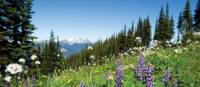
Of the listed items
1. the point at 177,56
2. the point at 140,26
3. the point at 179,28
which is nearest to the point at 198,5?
the point at 179,28

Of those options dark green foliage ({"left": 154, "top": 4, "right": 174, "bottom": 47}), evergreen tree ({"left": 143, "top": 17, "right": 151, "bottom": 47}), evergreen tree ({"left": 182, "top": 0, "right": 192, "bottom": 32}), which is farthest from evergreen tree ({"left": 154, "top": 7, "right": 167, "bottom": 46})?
evergreen tree ({"left": 143, "top": 17, "right": 151, "bottom": 47})

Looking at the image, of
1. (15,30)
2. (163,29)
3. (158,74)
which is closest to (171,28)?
(163,29)

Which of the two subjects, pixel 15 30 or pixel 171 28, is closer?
pixel 15 30

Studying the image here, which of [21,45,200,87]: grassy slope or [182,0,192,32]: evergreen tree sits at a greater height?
[182,0,192,32]: evergreen tree

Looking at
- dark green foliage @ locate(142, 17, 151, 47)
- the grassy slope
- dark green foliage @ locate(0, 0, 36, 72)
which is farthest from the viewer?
dark green foliage @ locate(142, 17, 151, 47)

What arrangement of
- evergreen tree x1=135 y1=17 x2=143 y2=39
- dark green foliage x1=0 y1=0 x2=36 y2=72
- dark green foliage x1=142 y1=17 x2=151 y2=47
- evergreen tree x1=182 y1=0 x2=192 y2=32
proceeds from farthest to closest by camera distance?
evergreen tree x1=135 y1=17 x2=143 y2=39 → dark green foliage x1=142 y1=17 x2=151 y2=47 → evergreen tree x1=182 y1=0 x2=192 y2=32 → dark green foliage x1=0 y1=0 x2=36 y2=72

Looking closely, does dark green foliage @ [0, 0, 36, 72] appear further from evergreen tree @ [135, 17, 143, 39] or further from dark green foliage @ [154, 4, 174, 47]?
evergreen tree @ [135, 17, 143, 39]

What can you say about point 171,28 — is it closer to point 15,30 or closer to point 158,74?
point 15,30

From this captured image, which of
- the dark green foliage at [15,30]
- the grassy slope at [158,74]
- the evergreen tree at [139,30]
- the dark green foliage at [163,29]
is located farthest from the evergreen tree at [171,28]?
the grassy slope at [158,74]

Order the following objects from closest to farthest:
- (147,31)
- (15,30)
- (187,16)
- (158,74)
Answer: (158,74) → (15,30) → (187,16) → (147,31)

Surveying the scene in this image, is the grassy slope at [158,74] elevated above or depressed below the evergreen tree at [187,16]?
below

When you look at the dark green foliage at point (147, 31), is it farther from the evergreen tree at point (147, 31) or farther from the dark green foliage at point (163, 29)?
the dark green foliage at point (163, 29)

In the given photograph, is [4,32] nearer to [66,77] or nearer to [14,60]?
[14,60]

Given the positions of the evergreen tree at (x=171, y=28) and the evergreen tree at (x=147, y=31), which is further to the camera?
the evergreen tree at (x=147, y=31)
